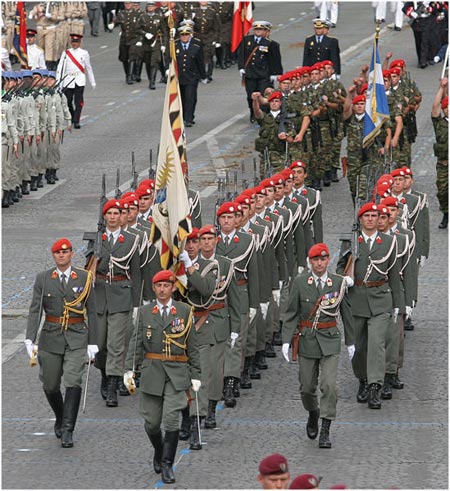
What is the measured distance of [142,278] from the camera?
16578mm

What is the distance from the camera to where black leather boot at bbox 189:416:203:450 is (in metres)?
14.6

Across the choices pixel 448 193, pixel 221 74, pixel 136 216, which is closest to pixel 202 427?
pixel 136 216

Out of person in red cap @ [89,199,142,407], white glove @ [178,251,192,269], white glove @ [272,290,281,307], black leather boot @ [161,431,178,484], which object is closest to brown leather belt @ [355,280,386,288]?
white glove @ [272,290,281,307]

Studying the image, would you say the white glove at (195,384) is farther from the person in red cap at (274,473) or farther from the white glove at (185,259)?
the person in red cap at (274,473)

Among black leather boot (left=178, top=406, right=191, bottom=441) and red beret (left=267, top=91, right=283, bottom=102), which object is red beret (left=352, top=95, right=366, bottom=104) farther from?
black leather boot (left=178, top=406, right=191, bottom=441)

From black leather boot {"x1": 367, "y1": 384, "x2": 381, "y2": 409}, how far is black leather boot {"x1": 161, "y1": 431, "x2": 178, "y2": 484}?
2648mm

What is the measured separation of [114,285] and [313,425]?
2.42 m

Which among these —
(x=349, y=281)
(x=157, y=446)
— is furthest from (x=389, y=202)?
(x=157, y=446)

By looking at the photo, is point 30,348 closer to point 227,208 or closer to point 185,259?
point 185,259

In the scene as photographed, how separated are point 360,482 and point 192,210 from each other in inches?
243

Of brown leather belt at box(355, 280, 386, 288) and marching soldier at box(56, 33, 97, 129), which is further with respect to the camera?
marching soldier at box(56, 33, 97, 129)

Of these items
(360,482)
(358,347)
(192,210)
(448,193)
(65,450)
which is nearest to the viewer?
(360,482)

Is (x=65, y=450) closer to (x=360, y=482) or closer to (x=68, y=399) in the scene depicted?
(x=68, y=399)

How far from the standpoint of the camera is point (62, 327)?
14.9 m
